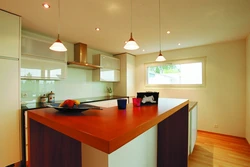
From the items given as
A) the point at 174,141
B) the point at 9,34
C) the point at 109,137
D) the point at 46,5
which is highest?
the point at 46,5

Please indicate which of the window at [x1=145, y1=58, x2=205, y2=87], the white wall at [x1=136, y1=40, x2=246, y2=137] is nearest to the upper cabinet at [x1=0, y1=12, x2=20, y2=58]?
the window at [x1=145, y1=58, x2=205, y2=87]

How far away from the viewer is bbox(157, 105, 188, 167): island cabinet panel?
5.36 feet

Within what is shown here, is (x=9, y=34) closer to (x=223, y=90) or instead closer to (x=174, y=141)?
(x=174, y=141)

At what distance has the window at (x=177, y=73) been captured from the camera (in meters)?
3.84

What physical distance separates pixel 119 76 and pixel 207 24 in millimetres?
2874

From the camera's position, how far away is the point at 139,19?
2.24 metres

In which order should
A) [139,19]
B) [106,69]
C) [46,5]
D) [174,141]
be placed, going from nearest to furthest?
[174,141], [46,5], [139,19], [106,69]

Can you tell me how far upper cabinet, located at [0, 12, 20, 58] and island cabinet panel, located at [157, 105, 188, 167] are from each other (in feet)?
8.13

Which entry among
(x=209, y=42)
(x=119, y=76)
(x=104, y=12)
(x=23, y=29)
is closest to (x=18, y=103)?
(x=23, y=29)

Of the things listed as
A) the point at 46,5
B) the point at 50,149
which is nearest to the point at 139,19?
the point at 46,5

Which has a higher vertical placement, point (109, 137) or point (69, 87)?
point (69, 87)

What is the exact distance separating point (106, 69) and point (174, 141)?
2941mm

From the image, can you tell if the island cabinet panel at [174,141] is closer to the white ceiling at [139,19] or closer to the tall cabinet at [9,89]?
the white ceiling at [139,19]

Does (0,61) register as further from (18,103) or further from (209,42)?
(209,42)
